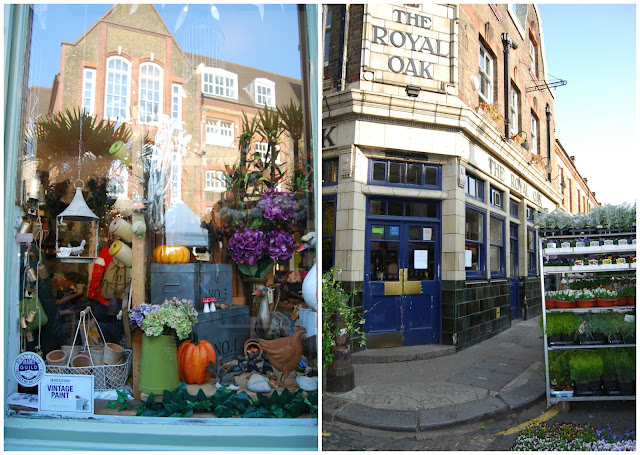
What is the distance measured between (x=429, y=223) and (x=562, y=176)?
375 inches

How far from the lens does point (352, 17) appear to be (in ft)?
23.6

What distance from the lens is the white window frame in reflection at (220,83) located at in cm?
423

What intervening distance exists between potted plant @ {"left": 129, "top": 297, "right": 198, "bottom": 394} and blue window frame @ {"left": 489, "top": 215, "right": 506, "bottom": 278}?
6.77 m

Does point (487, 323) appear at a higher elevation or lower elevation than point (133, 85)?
lower

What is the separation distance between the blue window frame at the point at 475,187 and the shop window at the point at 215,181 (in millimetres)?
5175

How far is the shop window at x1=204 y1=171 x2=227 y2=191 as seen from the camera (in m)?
4.24

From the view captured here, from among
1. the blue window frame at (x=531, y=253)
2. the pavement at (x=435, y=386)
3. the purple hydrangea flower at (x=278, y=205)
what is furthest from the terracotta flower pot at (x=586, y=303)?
the blue window frame at (x=531, y=253)

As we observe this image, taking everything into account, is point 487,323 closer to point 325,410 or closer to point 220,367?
point 325,410

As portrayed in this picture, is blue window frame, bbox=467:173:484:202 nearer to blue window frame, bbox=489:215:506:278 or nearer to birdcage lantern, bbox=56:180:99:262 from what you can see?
blue window frame, bbox=489:215:506:278

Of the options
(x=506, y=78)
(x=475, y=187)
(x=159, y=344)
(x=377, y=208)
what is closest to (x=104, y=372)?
(x=159, y=344)

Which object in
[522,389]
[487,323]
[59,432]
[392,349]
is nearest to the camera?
[59,432]

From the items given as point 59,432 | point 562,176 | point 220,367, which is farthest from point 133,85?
point 562,176

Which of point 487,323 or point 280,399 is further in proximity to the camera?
point 487,323

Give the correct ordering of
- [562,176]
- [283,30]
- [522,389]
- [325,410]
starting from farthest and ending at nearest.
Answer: [562,176] → [522,389] → [325,410] → [283,30]
